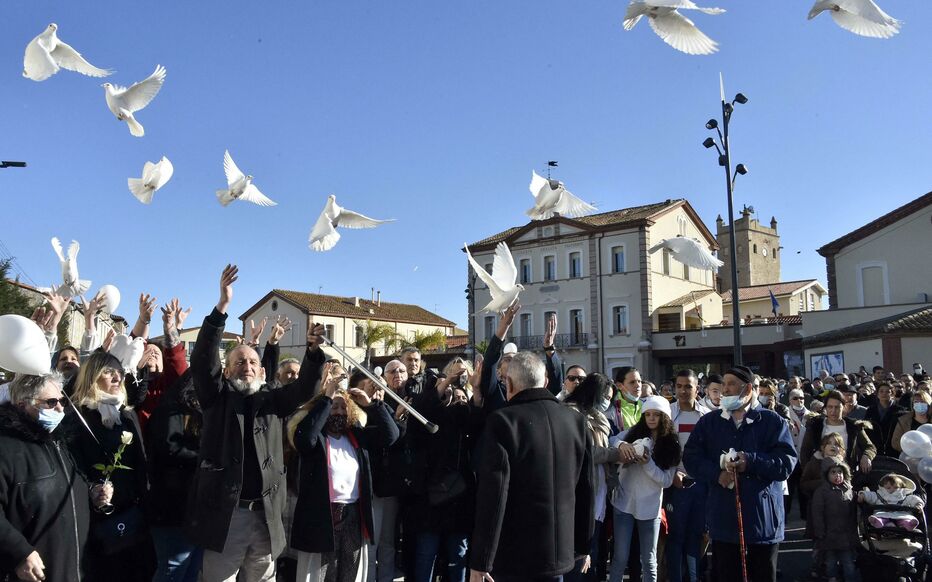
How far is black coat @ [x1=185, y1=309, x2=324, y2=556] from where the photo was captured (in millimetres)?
3955

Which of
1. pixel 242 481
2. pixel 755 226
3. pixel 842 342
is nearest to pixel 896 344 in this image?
pixel 842 342

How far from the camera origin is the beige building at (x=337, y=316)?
51.7 m

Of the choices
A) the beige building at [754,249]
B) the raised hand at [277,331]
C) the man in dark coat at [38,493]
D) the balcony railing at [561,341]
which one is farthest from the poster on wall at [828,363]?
the beige building at [754,249]

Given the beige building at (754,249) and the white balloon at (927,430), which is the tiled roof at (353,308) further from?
the white balloon at (927,430)

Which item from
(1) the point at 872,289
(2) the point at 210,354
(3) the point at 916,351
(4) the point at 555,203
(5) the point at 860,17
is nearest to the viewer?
(2) the point at 210,354

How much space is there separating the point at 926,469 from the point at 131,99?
23.6 feet

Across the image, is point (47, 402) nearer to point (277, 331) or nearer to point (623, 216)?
point (277, 331)

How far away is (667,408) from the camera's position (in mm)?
5730

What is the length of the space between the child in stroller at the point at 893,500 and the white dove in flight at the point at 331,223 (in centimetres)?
466

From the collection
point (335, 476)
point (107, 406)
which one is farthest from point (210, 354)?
point (335, 476)

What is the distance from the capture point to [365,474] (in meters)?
4.80

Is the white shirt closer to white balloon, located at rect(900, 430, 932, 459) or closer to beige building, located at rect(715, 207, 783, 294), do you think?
white balloon, located at rect(900, 430, 932, 459)

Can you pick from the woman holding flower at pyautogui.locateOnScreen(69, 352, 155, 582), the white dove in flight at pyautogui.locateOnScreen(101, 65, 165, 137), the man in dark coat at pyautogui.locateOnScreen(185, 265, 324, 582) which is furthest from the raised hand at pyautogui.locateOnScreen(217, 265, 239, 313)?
the white dove in flight at pyautogui.locateOnScreen(101, 65, 165, 137)

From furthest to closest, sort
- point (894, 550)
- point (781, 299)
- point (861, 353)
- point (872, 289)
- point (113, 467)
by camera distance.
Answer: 1. point (781, 299)
2. point (872, 289)
3. point (861, 353)
4. point (894, 550)
5. point (113, 467)
